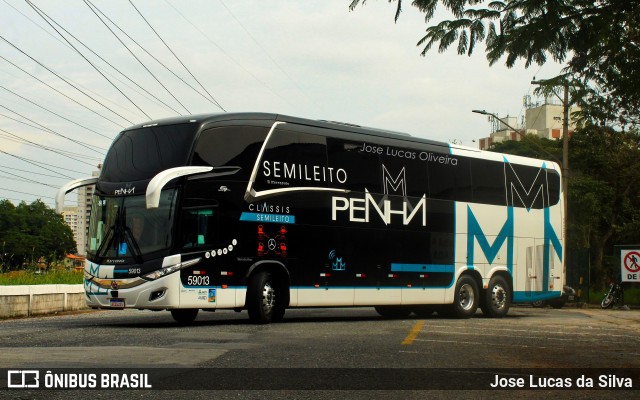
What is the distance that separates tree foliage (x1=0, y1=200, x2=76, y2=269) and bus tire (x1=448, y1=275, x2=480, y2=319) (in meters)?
97.7

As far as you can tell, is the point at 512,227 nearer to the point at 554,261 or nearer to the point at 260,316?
the point at 554,261

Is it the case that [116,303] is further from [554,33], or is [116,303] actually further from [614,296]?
[614,296]

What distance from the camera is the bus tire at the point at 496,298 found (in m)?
23.6

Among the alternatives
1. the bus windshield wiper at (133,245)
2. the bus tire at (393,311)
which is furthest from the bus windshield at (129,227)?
the bus tire at (393,311)

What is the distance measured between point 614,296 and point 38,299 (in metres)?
22.3

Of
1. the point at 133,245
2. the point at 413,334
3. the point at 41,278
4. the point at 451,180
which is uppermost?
the point at 451,180

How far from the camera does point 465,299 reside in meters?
23.2

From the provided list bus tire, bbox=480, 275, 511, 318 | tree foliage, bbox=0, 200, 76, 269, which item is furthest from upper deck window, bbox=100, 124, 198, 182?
tree foliage, bbox=0, 200, 76, 269

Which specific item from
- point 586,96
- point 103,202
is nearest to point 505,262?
point 103,202

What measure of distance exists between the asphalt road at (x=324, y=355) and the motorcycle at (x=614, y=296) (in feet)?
63.5

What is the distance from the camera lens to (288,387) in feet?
27.7

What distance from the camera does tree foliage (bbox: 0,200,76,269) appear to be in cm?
11594

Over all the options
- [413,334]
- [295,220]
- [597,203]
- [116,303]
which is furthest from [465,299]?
[597,203]

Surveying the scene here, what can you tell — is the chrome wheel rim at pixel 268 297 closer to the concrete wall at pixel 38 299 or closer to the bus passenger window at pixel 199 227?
the bus passenger window at pixel 199 227
